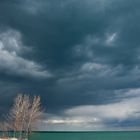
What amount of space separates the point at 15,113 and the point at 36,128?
734cm

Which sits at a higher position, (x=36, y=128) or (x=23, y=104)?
(x=23, y=104)

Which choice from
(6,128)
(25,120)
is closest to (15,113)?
(25,120)

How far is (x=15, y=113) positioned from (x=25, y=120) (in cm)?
340

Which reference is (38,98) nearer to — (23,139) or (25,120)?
(25,120)

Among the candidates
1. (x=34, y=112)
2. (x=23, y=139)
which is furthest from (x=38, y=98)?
Answer: (x=23, y=139)

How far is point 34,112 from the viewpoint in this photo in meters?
75.3

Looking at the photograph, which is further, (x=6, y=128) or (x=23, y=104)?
(x=6, y=128)

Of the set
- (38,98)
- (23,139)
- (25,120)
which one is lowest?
(23,139)

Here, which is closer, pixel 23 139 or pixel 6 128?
pixel 23 139

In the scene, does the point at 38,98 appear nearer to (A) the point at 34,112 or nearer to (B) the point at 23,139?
(A) the point at 34,112

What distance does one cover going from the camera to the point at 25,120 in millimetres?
75750

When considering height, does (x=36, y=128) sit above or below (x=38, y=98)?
below

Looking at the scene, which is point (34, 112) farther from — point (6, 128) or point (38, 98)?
point (6, 128)

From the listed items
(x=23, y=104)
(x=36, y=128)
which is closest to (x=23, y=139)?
(x=36, y=128)
